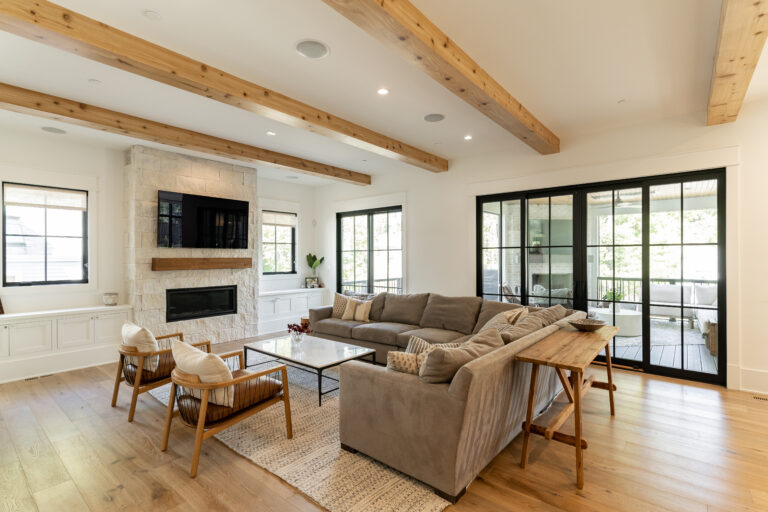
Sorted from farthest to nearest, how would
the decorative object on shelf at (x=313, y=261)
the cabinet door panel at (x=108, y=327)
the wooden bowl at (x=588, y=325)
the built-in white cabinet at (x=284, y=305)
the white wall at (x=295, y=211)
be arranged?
1. the decorative object on shelf at (x=313, y=261)
2. the white wall at (x=295, y=211)
3. the built-in white cabinet at (x=284, y=305)
4. the cabinet door panel at (x=108, y=327)
5. the wooden bowl at (x=588, y=325)

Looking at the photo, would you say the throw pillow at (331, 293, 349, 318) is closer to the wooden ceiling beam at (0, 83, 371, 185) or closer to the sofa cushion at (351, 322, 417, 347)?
the sofa cushion at (351, 322, 417, 347)

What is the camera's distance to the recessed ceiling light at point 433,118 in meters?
4.05

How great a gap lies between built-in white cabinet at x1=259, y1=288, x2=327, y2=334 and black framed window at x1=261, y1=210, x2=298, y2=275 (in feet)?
1.76

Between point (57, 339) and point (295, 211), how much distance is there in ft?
14.0

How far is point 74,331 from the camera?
15.2ft

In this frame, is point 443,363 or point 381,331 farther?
point 381,331

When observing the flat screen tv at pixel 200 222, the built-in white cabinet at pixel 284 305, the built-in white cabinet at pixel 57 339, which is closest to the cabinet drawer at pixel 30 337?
the built-in white cabinet at pixel 57 339

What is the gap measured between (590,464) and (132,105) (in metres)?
4.99

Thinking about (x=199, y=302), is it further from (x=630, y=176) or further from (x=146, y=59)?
(x=630, y=176)


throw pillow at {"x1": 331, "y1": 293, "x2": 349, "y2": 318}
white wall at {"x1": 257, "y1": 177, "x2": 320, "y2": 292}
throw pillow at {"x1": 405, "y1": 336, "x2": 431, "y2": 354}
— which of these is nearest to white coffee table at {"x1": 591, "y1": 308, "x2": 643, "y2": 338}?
throw pillow at {"x1": 405, "y1": 336, "x2": 431, "y2": 354}

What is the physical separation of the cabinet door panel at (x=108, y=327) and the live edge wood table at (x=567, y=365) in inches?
200


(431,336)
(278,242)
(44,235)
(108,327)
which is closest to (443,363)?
(431,336)

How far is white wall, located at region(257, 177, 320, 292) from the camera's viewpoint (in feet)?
23.6

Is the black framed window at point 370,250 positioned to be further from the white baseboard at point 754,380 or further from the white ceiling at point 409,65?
the white baseboard at point 754,380
